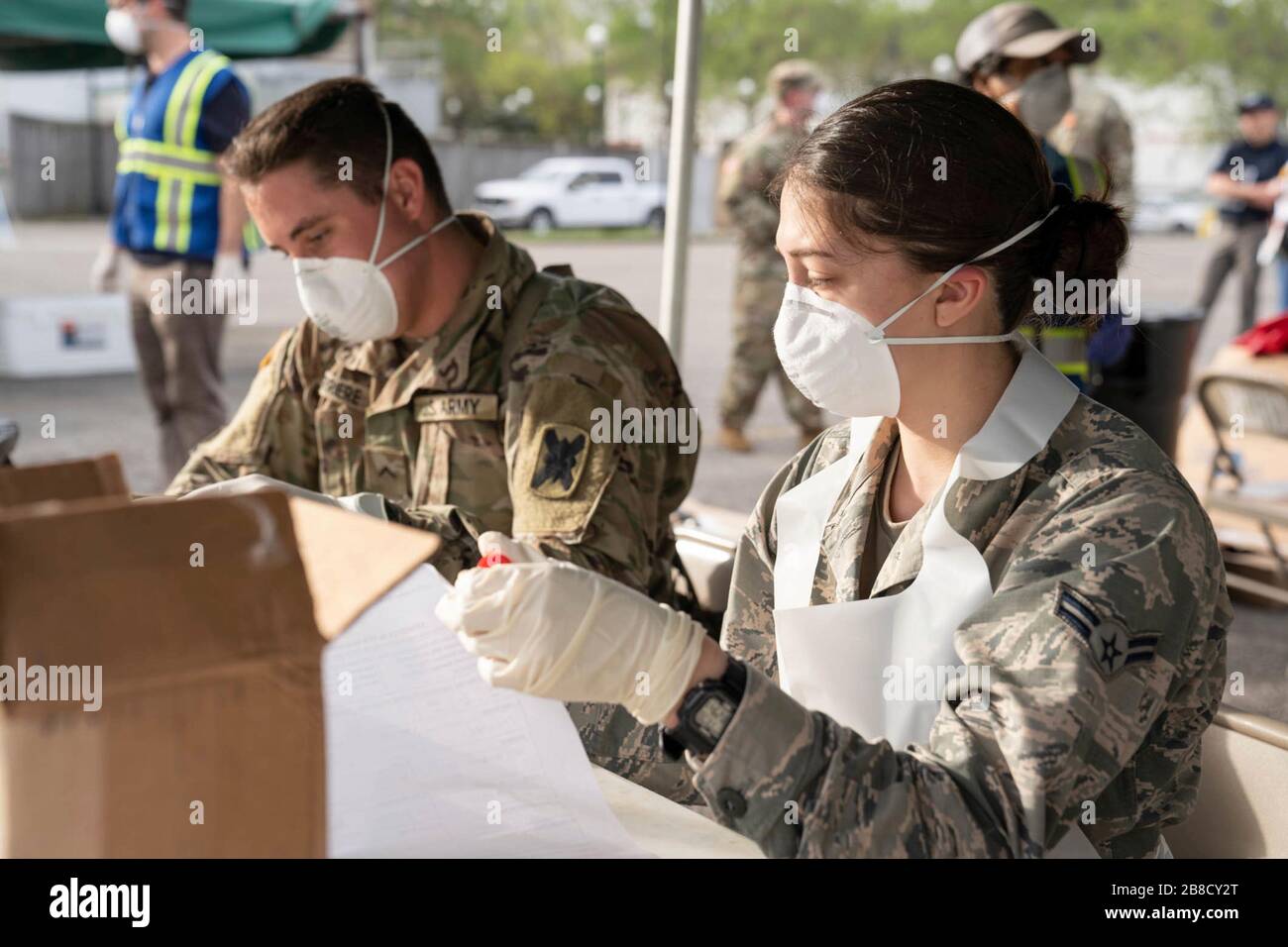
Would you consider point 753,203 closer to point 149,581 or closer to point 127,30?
point 127,30

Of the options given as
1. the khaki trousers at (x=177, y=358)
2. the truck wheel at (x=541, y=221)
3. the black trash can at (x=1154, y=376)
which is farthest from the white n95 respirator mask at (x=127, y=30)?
the truck wheel at (x=541, y=221)

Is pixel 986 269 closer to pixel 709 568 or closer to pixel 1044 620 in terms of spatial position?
pixel 1044 620

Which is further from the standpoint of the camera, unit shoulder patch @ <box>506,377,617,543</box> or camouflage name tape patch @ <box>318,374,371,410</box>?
camouflage name tape patch @ <box>318,374,371,410</box>

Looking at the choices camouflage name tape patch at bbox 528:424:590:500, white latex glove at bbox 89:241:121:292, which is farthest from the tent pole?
white latex glove at bbox 89:241:121:292

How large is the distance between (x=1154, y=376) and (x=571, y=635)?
13.5 ft

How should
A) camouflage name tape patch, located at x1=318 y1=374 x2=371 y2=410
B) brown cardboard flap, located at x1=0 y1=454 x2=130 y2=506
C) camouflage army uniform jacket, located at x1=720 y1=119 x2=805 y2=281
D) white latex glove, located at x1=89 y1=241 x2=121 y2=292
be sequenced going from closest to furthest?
brown cardboard flap, located at x1=0 y1=454 x2=130 y2=506, camouflage name tape patch, located at x1=318 y1=374 x2=371 y2=410, white latex glove, located at x1=89 y1=241 x2=121 y2=292, camouflage army uniform jacket, located at x1=720 y1=119 x2=805 y2=281

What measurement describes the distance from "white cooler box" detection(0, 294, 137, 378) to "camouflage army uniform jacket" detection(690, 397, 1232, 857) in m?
7.14

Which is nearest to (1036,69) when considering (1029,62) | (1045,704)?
(1029,62)

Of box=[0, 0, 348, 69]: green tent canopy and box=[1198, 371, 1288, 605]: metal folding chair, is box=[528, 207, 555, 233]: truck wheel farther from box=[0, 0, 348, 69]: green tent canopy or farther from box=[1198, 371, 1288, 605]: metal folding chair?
box=[1198, 371, 1288, 605]: metal folding chair

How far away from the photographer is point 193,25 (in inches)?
299

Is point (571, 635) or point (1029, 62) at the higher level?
point (1029, 62)

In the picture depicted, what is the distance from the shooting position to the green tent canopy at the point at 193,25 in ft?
24.5

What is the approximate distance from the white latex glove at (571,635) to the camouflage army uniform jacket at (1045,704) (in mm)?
75

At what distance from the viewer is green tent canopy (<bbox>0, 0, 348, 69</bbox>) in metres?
7.45
